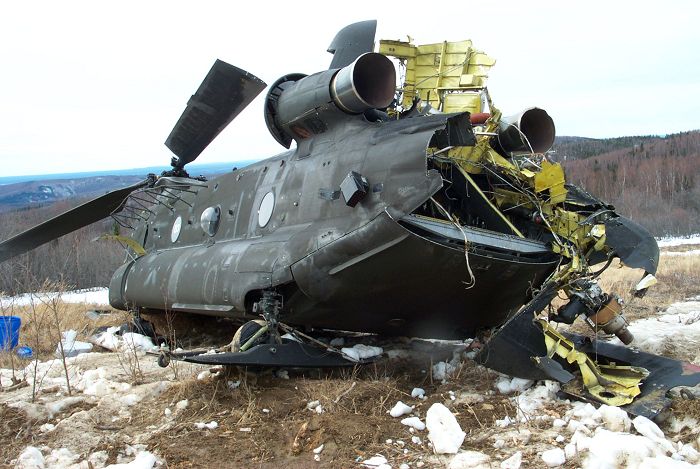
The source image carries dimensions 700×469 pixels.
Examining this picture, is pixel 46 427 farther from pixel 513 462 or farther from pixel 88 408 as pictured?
pixel 513 462

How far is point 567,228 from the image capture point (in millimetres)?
6422

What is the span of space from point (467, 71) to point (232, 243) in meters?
3.77

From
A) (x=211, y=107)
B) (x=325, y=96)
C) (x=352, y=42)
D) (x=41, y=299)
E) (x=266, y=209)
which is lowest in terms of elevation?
(x=41, y=299)

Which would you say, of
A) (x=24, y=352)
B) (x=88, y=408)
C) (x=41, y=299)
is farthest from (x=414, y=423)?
(x=24, y=352)

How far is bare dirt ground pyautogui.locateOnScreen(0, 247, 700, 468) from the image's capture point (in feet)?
15.2

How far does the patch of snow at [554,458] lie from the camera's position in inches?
162

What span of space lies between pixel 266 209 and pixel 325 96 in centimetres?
166

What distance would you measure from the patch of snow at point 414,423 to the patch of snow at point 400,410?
0.15 meters

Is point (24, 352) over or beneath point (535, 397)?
beneath

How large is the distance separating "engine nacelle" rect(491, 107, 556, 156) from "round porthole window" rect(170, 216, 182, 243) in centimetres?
540

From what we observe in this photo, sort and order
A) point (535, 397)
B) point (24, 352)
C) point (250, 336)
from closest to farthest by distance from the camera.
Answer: point (535, 397), point (250, 336), point (24, 352)

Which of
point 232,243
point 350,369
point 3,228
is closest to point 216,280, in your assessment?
point 232,243

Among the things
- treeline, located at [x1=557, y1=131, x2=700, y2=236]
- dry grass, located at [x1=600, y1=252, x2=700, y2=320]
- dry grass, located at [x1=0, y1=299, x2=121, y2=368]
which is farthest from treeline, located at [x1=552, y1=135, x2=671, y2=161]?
dry grass, located at [x1=0, y1=299, x2=121, y2=368]

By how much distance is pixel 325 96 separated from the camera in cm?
Answer: 656
